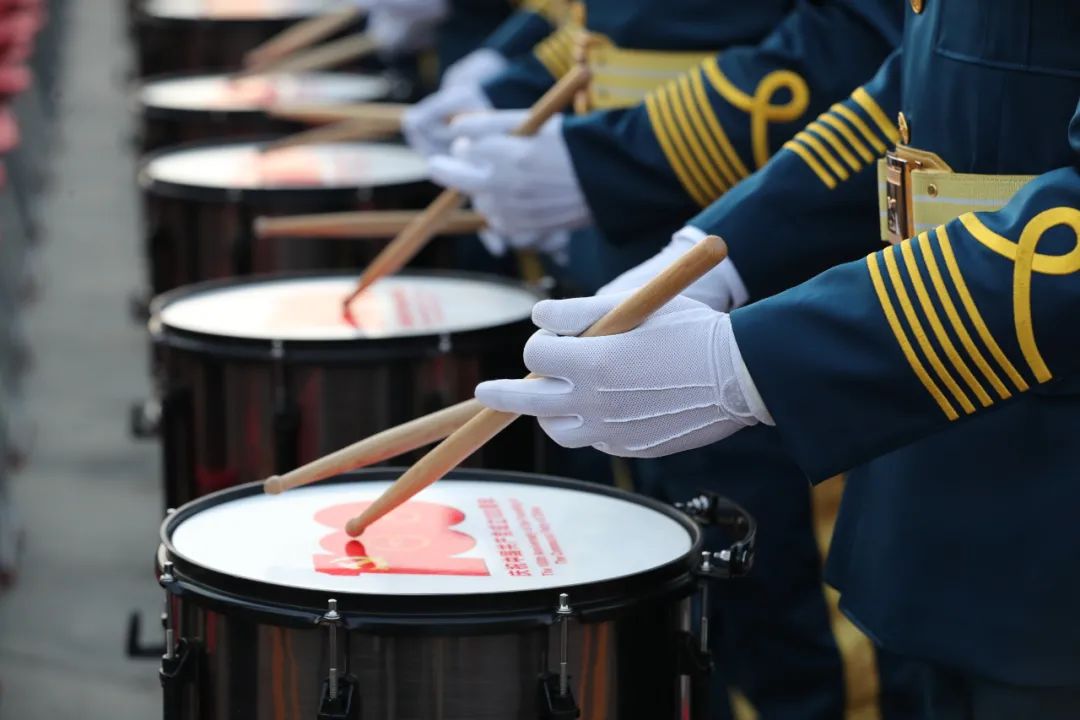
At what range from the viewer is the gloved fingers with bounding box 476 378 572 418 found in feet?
5.96

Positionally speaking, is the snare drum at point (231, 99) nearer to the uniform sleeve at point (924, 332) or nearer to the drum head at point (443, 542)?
the drum head at point (443, 542)

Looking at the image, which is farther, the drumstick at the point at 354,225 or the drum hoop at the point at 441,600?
the drumstick at the point at 354,225

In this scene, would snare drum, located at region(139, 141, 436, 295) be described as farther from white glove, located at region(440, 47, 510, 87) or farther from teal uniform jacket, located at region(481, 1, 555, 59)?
teal uniform jacket, located at region(481, 1, 555, 59)

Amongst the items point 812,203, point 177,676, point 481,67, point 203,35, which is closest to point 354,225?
point 481,67

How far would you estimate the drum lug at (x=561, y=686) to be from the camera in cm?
183

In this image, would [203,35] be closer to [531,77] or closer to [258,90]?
[258,90]

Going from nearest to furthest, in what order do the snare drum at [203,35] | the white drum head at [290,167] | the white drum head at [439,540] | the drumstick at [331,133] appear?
the white drum head at [439,540] < the white drum head at [290,167] < the drumstick at [331,133] < the snare drum at [203,35]

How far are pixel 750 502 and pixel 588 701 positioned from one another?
1.09 meters

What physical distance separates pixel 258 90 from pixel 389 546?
3.58 meters

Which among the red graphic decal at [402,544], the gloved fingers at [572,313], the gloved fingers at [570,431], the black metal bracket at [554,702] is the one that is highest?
the gloved fingers at [572,313]

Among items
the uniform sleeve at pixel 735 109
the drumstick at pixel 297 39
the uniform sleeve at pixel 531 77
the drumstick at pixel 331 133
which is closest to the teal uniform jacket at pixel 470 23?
the drumstick at pixel 297 39

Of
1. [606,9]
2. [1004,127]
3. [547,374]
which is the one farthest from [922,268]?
[606,9]

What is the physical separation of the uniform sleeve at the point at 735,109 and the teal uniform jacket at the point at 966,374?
0.69 metres

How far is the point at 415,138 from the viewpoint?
4203 millimetres
